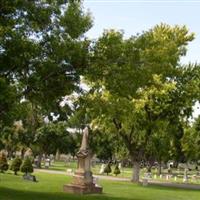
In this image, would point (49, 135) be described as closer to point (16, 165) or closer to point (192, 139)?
point (192, 139)

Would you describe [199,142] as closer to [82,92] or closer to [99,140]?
[99,140]

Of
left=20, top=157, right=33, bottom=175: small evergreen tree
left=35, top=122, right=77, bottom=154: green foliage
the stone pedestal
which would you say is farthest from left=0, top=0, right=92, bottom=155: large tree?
left=35, top=122, right=77, bottom=154: green foliage

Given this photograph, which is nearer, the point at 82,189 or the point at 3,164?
the point at 82,189

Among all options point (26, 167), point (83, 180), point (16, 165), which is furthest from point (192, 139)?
point (83, 180)

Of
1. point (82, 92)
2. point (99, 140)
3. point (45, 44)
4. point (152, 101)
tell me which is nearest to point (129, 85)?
point (82, 92)

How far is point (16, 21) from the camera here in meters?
22.2

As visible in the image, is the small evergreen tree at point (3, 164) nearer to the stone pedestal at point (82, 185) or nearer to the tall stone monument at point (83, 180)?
the tall stone monument at point (83, 180)

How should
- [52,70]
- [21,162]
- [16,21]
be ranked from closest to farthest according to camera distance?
1. [16,21]
2. [52,70]
3. [21,162]

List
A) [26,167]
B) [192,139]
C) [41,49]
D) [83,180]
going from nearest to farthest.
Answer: [41,49] < [83,180] < [26,167] < [192,139]

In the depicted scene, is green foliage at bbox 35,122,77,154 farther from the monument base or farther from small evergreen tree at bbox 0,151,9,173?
the monument base

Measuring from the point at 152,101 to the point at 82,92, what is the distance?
1779cm

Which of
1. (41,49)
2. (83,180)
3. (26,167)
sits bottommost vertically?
(83,180)

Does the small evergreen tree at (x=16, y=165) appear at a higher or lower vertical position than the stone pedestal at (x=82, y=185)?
higher

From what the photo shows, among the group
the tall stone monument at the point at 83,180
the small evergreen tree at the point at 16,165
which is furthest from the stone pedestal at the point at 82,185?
the small evergreen tree at the point at 16,165
